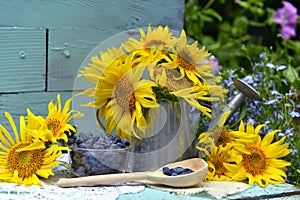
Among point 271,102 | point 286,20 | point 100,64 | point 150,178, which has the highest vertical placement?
point 286,20

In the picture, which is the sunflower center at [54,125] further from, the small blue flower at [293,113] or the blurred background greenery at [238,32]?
the blurred background greenery at [238,32]

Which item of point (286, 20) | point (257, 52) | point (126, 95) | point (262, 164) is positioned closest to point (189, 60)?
point (126, 95)

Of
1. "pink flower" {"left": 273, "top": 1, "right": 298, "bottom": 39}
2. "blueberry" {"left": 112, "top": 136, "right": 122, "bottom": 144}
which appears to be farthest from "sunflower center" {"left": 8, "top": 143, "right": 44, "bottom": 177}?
"pink flower" {"left": 273, "top": 1, "right": 298, "bottom": 39}

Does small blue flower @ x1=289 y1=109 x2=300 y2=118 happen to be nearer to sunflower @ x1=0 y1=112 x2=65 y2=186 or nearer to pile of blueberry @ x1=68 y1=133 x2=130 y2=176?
pile of blueberry @ x1=68 y1=133 x2=130 y2=176

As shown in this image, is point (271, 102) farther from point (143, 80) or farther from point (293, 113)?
point (143, 80)

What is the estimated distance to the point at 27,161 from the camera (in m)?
0.97

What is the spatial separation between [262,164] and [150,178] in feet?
0.79

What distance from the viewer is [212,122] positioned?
1.14 meters

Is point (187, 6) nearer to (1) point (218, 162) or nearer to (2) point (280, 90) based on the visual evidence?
(2) point (280, 90)

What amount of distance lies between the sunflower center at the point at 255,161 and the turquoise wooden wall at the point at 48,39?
1.45 feet

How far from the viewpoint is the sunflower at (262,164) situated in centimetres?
106

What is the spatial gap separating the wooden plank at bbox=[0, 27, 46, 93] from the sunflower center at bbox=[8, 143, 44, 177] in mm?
239

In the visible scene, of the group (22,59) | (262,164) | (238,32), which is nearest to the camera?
(262,164)

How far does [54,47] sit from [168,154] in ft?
1.25
